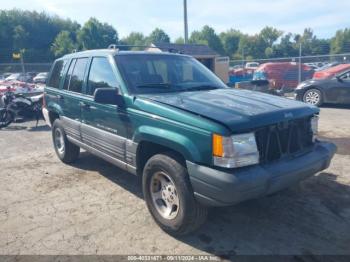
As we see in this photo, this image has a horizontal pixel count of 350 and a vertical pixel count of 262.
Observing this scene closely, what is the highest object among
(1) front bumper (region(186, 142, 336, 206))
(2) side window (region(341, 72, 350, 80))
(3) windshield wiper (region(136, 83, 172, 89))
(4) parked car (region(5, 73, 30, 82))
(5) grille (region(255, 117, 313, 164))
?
(3) windshield wiper (region(136, 83, 172, 89))

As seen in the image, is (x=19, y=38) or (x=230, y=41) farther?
(x=230, y=41)

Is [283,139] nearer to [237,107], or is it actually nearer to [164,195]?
[237,107]

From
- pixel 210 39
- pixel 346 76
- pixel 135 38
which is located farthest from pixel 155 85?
pixel 135 38

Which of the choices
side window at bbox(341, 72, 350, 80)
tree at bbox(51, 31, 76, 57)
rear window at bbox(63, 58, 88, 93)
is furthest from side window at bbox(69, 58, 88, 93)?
tree at bbox(51, 31, 76, 57)

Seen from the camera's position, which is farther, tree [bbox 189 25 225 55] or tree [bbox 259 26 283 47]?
tree [bbox 259 26 283 47]

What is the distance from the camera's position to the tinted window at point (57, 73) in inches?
226

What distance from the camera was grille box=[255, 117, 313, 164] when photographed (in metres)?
3.15

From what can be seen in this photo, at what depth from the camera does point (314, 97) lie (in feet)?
37.7

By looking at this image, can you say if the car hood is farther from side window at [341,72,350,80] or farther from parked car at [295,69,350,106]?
side window at [341,72,350,80]

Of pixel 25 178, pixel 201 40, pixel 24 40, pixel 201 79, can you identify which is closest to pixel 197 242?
pixel 201 79

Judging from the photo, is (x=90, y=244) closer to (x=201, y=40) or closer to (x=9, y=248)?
(x=9, y=248)

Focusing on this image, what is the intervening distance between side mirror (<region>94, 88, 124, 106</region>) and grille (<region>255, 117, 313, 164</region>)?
1.66 metres

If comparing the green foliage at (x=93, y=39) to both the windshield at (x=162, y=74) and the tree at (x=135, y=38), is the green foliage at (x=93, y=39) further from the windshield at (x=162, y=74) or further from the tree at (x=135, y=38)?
the windshield at (x=162, y=74)

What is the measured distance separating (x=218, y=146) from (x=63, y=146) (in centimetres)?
381
